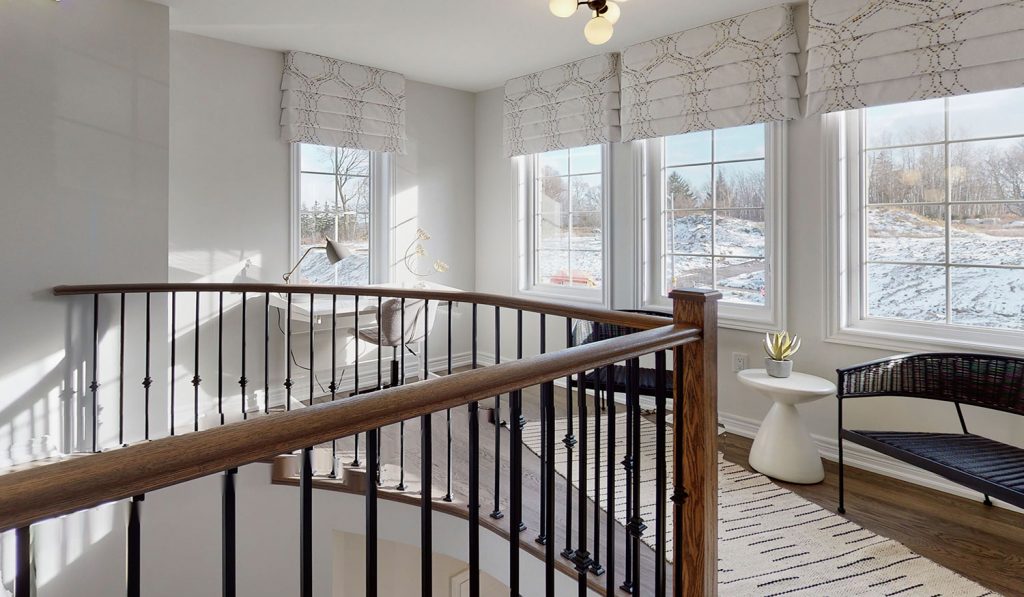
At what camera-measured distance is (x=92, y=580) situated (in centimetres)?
299

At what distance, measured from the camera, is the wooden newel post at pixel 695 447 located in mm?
1439

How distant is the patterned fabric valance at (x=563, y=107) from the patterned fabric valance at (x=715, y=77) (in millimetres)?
167

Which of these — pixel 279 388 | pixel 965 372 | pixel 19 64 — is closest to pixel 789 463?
pixel 965 372

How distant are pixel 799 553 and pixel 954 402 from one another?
1.06 meters

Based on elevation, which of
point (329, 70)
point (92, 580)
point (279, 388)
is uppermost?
point (329, 70)

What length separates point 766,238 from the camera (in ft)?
11.9

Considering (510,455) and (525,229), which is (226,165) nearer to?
(525,229)

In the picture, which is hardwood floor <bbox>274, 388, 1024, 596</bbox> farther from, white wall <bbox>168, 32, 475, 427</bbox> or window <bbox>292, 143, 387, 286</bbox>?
window <bbox>292, 143, 387, 286</bbox>

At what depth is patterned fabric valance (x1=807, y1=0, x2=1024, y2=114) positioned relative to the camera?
8.68ft

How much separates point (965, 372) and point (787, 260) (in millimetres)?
1045

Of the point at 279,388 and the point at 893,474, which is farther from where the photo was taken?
the point at 279,388

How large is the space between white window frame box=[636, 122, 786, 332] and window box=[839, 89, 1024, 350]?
1.11 ft

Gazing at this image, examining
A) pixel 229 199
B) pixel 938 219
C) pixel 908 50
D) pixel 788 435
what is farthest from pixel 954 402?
pixel 229 199

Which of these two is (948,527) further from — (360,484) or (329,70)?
(329,70)
